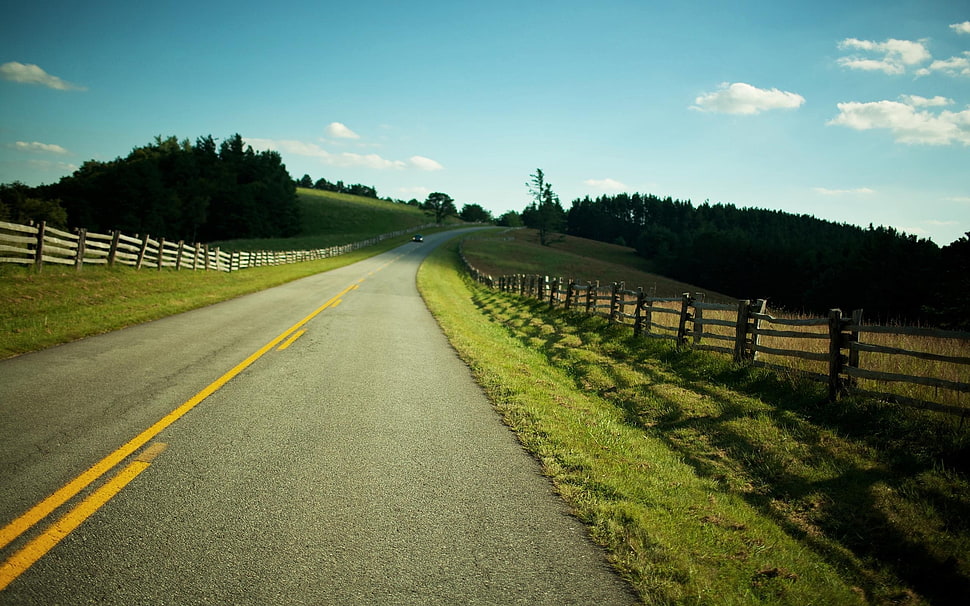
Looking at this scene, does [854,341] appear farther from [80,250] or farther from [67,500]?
[80,250]

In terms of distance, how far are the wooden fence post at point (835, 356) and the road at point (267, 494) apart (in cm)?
562

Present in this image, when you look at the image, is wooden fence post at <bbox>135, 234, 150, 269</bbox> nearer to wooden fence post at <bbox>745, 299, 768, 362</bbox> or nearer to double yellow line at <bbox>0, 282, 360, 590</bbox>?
double yellow line at <bbox>0, 282, 360, 590</bbox>

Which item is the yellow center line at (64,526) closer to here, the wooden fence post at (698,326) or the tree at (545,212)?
the wooden fence post at (698,326)

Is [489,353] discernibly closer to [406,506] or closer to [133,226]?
[406,506]

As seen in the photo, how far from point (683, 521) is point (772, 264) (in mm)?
81160

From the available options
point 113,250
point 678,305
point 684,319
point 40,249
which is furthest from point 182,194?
point 684,319

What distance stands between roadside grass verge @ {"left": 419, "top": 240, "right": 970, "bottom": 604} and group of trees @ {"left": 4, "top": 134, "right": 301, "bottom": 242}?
6478 centimetres

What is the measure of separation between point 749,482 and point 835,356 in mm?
3647

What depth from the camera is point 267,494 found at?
12.5 feet

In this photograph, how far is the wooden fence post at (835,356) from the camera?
24.8ft

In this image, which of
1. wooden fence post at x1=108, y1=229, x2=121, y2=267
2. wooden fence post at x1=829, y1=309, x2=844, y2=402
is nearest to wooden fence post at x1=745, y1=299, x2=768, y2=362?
wooden fence post at x1=829, y1=309, x2=844, y2=402

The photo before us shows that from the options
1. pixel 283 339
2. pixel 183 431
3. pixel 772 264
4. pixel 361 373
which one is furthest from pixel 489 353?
pixel 772 264

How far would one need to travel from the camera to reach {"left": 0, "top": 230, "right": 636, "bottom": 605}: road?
110 inches

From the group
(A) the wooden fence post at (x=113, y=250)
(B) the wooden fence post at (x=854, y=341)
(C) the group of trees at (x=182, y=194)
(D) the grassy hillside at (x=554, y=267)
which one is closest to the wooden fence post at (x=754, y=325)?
(B) the wooden fence post at (x=854, y=341)
